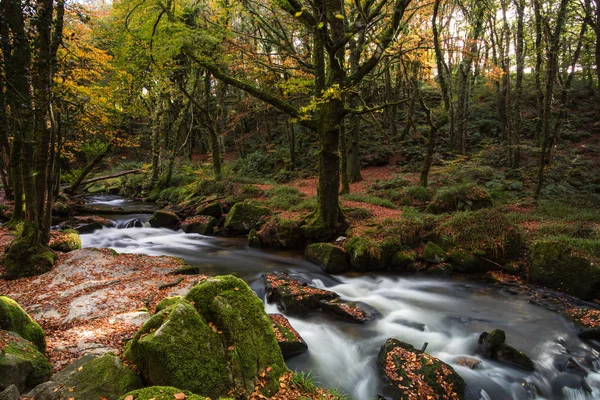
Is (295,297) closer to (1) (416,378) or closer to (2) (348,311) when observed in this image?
(2) (348,311)

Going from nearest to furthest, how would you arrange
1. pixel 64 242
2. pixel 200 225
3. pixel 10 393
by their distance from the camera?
pixel 10 393, pixel 64 242, pixel 200 225

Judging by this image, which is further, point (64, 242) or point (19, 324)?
point (64, 242)

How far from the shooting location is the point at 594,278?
7.35 meters

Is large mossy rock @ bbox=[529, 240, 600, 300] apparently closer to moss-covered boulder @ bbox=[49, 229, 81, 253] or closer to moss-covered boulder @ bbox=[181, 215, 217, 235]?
A: moss-covered boulder @ bbox=[181, 215, 217, 235]

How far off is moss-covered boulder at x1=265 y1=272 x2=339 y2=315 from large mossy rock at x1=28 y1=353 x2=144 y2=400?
3831 millimetres

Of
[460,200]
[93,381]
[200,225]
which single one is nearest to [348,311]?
[93,381]

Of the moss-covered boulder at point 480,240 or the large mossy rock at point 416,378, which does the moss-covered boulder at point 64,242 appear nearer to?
the large mossy rock at point 416,378

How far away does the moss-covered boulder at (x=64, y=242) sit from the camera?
9656 mm

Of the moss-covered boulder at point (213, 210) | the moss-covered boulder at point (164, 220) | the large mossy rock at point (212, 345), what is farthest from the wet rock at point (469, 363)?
the moss-covered boulder at point (164, 220)

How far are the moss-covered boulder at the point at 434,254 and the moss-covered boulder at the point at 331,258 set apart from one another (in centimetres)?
226

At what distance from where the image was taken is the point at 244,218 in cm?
1368

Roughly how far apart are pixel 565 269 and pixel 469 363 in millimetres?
4071

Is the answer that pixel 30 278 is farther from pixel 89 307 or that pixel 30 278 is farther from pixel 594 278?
pixel 594 278

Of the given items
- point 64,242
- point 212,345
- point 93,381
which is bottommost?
point 93,381
